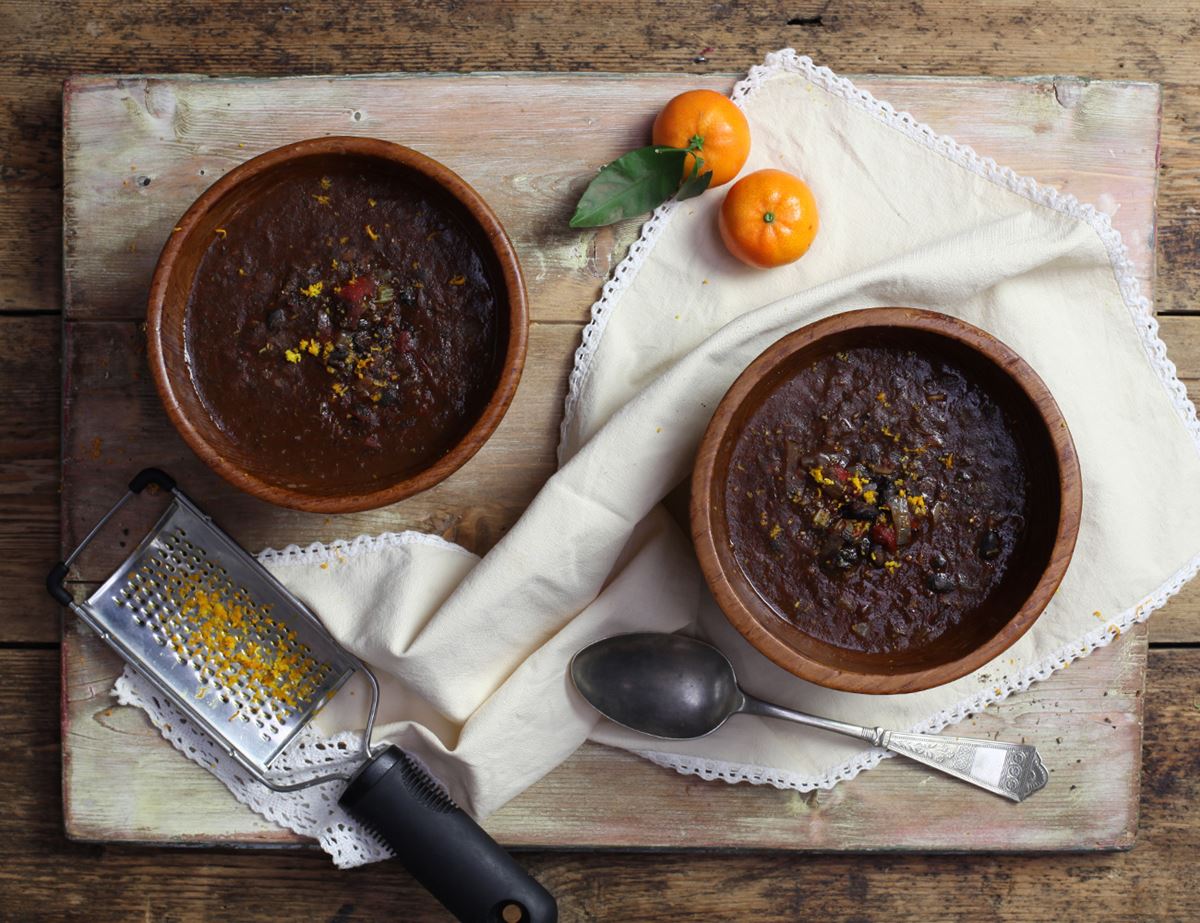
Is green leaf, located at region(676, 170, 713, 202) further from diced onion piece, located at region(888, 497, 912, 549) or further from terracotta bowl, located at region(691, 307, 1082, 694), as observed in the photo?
diced onion piece, located at region(888, 497, 912, 549)

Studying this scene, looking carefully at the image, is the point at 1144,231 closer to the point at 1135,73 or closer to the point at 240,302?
the point at 1135,73

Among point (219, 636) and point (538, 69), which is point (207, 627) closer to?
point (219, 636)

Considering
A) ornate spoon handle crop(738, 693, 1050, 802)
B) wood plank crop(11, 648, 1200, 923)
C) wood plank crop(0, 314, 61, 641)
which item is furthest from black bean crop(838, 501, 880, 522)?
wood plank crop(0, 314, 61, 641)

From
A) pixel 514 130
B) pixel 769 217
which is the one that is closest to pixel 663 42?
pixel 514 130

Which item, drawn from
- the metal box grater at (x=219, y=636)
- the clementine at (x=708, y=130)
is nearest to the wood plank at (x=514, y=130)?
the clementine at (x=708, y=130)

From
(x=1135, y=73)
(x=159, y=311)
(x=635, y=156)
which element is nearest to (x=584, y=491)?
(x=635, y=156)

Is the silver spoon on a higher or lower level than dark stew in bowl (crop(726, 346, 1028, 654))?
lower
